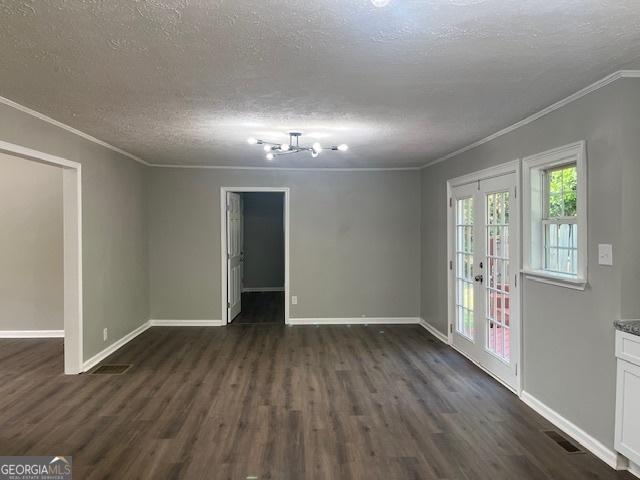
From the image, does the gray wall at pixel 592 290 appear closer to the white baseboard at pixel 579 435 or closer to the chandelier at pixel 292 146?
the white baseboard at pixel 579 435

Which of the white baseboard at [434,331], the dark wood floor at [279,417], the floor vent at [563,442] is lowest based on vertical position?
the floor vent at [563,442]

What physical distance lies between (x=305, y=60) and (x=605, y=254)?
2.12 m

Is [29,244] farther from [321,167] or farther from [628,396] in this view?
[628,396]

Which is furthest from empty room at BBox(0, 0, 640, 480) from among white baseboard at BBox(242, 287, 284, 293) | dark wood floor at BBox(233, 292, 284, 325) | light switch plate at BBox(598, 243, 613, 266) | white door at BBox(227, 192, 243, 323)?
white baseboard at BBox(242, 287, 284, 293)

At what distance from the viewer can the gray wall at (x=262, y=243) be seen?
9.66 m

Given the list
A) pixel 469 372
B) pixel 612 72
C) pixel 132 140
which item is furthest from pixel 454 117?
pixel 132 140

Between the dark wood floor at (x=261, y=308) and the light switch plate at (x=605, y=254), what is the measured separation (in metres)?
4.51

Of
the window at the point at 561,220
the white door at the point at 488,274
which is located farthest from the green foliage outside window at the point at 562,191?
the white door at the point at 488,274

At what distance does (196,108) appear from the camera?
3.10 metres

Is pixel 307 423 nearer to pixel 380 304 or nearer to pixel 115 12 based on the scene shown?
pixel 115 12

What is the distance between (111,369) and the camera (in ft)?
14.0

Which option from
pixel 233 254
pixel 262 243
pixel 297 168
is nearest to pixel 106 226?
pixel 233 254

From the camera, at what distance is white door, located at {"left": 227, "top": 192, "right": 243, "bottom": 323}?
6270mm

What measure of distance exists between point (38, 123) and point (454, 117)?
11.0ft
